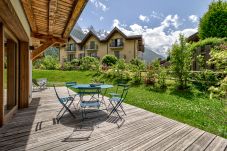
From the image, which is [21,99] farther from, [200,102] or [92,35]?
[92,35]

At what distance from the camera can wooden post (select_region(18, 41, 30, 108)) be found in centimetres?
688

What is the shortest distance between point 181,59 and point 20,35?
9.10 meters

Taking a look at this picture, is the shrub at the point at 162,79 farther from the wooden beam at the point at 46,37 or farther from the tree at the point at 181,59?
the wooden beam at the point at 46,37

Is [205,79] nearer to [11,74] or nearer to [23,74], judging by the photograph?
[23,74]

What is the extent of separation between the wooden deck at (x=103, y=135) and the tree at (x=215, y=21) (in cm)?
1997

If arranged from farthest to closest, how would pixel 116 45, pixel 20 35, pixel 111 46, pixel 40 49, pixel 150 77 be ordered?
pixel 111 46
pixel 116 45
pixel 150 77
pixel 40 49
pixel 20 35

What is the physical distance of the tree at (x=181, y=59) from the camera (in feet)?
38.3

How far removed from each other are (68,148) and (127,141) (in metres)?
1.23

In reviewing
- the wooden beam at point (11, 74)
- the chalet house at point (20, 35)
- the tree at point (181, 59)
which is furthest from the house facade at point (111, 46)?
the wooden beam at point (11, 74)

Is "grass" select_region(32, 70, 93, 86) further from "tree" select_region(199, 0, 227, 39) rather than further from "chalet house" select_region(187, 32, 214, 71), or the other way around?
"tree" select_region(199, 0, 227, 39)

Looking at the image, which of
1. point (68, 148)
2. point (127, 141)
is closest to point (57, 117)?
point (68, 148)

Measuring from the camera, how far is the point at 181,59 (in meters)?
11.7

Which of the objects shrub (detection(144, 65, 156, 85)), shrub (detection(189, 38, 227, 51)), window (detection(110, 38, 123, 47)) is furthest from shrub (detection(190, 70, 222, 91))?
window (detection(110, 38, 123, 47))

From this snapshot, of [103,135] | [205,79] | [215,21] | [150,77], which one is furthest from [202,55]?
[103,135]
